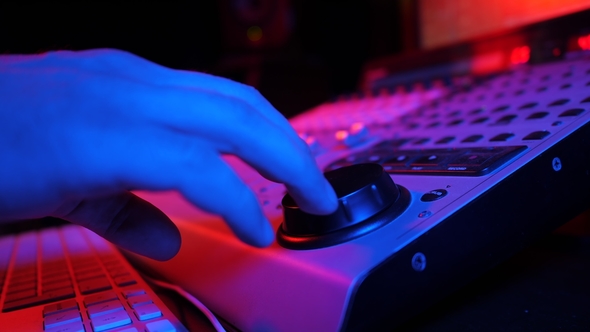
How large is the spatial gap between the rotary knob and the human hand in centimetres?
3

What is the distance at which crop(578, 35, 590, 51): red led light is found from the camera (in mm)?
607

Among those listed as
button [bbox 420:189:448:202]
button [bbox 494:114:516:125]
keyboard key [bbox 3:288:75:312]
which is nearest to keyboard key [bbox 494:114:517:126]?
button [bbox 494:114:516:125]

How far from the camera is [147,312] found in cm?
33

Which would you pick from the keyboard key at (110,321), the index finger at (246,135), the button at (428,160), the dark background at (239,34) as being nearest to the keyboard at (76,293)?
the keyboard key at (110,321)

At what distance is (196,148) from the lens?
0.25 metres

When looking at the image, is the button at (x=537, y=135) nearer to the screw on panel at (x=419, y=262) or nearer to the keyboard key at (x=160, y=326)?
the screw on panel at (x=419, y=262)

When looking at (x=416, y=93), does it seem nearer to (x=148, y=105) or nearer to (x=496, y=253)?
(x=496, y=253)

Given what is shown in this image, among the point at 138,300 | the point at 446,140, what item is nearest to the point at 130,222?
the point at 138,300

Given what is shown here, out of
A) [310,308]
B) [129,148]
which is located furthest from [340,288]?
[129,148]

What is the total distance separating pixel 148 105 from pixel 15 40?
1.41 metres

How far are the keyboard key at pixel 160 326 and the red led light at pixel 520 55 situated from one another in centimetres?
63

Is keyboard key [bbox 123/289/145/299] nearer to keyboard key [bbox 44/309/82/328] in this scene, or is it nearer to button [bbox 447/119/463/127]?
keyboard key [bbox 44/309/82/328]

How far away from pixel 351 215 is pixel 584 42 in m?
0.49

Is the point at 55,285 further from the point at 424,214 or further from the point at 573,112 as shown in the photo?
the point at 573,112
